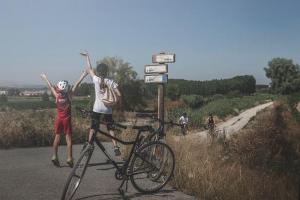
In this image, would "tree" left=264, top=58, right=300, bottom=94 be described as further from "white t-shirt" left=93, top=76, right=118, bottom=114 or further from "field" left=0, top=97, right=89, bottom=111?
"white t-shirt" left=93, top=76, right=118, bottom=114

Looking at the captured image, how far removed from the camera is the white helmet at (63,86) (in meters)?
8.71

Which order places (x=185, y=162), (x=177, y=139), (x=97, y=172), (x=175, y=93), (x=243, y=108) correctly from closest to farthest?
(x=185, y=162)
(x=97, y=172)
(x=177, y=139)
(x=243, y=108)
(x=175, y=93)

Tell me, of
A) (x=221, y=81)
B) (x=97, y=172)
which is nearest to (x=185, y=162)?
(x=97, y=172)

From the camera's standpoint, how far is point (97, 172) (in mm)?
8672

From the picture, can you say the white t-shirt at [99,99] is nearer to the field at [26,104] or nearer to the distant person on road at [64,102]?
the distant person on road at [64,102]

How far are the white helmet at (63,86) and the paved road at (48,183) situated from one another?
153 cm

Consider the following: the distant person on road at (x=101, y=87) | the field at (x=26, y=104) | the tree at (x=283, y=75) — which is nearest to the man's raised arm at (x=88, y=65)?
the distant person on road at (x=101, y=87)

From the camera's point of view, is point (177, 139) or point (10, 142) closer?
point (177, 139)

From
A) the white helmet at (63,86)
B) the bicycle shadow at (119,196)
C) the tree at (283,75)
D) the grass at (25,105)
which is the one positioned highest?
the tree at (283,75)

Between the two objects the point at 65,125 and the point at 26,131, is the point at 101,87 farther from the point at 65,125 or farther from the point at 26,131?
the point at 26,131

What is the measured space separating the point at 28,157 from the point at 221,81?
10707 centimetres

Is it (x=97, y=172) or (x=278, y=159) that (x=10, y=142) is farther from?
(x=278, y=159)

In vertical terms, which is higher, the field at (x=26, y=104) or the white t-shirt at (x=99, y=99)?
the white t-shirt at (x=99, y=99)

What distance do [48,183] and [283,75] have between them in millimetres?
111105
